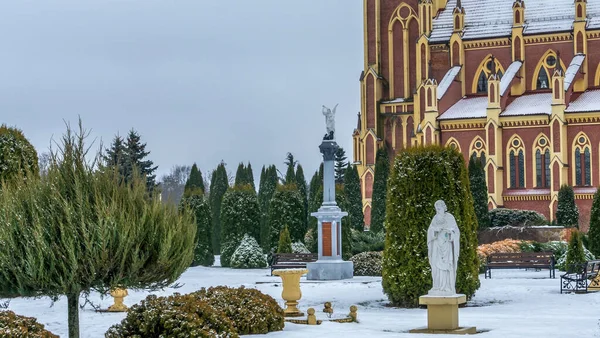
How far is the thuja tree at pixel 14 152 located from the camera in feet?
71.0

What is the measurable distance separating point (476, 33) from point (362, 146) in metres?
9.70

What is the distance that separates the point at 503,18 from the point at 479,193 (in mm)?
19011

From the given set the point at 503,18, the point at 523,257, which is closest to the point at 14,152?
the point at 523,257

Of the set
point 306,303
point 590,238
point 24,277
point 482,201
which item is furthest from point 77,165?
point 482,201

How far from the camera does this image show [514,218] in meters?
50.2

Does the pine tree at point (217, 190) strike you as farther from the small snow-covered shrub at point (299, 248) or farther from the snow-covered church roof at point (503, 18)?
the snow-covered church roof at point (503, 18)

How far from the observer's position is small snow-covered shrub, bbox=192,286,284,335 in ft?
55.7

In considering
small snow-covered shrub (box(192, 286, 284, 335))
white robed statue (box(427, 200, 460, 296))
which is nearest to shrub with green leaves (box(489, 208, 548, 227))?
white robed statue (box(427, 200, 460, 296))

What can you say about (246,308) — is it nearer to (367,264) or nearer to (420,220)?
(420,220)

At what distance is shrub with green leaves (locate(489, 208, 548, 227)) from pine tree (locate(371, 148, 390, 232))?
540 cm

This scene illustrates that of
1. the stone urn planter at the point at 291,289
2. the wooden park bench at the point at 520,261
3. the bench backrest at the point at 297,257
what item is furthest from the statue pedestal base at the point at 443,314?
the bench backrest at the point at 297,257

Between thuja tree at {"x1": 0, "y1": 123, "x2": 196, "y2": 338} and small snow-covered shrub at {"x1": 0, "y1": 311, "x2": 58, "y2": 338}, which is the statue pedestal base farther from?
small snow-covered shrub at {"x1": 0, "y1": 311, "x2": 58, "y2": 338}

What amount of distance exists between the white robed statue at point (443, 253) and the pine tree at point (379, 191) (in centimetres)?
2982

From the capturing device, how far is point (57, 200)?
1464 cm
